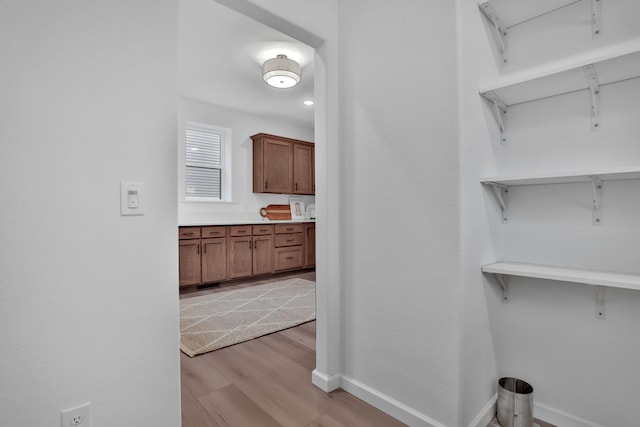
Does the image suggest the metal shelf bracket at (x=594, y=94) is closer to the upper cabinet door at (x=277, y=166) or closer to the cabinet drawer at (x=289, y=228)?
the cabinet drawer at (x=289, y=228)

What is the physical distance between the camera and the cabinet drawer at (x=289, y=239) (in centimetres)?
511

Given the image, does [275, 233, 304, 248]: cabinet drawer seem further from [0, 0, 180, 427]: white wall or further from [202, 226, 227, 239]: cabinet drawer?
[0, 0, 180, 427]: white wall

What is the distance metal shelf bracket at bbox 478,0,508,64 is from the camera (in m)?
1.55

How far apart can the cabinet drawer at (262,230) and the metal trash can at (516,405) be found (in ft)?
12.2

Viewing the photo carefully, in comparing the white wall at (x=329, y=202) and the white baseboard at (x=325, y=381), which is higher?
the white wall at (x=329, y=202)

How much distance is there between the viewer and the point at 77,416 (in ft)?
3.61

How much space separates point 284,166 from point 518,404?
15.1 ft

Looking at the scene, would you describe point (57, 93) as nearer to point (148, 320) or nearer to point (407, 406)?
point (148, 320)

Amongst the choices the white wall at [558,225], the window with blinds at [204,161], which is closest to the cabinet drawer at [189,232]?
the window with blinds at [204,161]

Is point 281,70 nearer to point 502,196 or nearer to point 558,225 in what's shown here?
point 502,196

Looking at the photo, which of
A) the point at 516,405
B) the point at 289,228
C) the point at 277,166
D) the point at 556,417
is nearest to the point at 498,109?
the point at 516,405

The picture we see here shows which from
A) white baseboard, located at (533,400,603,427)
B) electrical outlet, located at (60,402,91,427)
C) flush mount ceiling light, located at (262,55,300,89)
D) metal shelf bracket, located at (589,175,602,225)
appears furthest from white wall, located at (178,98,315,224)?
metal shelf bracket, located at (589,175,602,225)

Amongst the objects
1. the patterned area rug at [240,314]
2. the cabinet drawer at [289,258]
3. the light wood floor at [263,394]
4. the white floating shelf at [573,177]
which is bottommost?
the light wood floor at [263,394]

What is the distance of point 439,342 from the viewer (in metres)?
1.50
